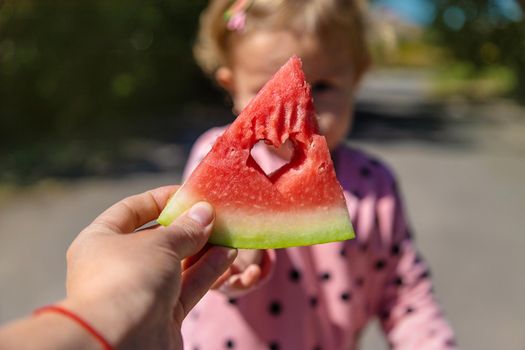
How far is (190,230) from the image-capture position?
3.43 ft

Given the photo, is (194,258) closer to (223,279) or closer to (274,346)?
(223,279)

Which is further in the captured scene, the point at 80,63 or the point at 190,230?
the point at 80,63

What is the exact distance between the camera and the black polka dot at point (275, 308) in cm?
186

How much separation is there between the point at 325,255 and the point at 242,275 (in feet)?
1.66

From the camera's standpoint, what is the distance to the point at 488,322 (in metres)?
4.41

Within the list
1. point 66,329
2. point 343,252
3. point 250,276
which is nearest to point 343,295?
point 343,252

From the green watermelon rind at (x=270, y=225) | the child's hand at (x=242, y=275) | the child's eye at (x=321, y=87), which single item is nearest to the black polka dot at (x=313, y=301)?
the child's hand at (x=242, y=275)

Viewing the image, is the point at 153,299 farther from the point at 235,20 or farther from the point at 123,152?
the point at 123,152

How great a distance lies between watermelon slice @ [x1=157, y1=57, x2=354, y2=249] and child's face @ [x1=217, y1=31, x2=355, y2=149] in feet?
1.67

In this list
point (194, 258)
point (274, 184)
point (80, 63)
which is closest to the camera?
point (194, 258)

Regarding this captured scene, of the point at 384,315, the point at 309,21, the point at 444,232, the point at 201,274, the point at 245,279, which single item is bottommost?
the point at 444,232

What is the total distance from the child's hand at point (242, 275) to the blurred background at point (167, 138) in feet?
3.57

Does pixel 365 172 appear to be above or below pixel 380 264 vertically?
above

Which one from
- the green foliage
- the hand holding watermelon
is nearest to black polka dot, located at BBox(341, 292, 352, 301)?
the hand holding watermelon
